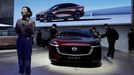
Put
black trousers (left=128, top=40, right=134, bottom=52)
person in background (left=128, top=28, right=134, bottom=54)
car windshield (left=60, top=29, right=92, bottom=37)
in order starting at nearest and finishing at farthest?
car windshield (left=60, top=29, right=92, bottom=37) < person in background (left=128, top=28, right=134, bottom=54) < black trousers (left=128, top=40, right=134, bottom=52)

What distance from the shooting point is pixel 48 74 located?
10.8 m

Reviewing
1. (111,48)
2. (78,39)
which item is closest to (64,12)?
(111,48)

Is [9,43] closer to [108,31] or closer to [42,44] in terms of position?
[42,44]

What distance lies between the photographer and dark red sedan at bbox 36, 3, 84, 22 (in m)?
25.6

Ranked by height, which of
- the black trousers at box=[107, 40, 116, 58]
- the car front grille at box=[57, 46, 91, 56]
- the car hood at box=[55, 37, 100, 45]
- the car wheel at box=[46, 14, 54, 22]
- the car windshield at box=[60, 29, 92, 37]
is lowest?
the black trousers at box=[107, 40, 116, 58]

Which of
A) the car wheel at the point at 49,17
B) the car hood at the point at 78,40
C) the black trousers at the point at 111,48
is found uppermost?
the car wheel at the point at 49,17

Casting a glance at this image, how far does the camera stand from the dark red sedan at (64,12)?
25.6 metres

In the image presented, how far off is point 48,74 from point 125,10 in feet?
42.0

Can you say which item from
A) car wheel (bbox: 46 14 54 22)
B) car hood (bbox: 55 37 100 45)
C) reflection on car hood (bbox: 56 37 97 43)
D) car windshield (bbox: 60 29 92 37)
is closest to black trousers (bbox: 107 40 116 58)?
car windshield (bbox: 60 29 92 37)

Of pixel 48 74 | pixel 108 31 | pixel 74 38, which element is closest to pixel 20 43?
pixel 48 74

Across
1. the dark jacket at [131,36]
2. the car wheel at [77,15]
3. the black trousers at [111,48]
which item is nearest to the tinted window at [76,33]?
the black trousers at [111,48]

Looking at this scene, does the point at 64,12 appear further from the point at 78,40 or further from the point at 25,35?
the point at 25,35

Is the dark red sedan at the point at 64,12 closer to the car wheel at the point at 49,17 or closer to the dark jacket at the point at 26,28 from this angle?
the car wheel at the point at 49,17

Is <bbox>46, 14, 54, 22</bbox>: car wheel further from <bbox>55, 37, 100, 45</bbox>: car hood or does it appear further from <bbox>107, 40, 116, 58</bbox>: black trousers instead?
<bbox>55, 37, 100, 45</bbox>: car hood
